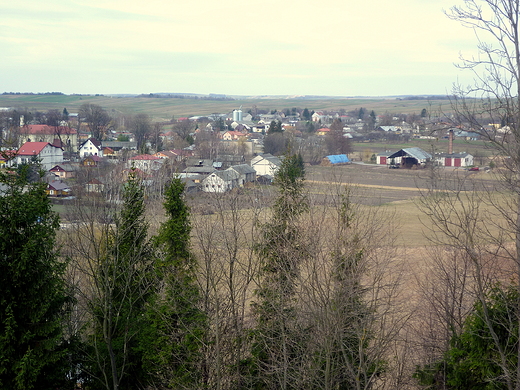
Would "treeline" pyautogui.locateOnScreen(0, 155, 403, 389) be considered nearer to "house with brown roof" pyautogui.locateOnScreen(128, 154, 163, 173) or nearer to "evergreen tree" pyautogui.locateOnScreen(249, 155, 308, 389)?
"evergreen tree" pyautogui.locateOnScreen(249, 155, 308, 389)

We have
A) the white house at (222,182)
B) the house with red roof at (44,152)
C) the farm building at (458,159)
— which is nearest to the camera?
the white house at (222,182)

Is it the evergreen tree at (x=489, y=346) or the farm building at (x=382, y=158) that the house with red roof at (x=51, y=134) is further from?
the evergreen tree at (x=489, y=346)

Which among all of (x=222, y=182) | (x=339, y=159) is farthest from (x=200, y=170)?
(x=339, y=159)

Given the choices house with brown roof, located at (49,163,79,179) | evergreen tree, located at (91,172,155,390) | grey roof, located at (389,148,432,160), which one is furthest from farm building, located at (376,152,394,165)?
evergreen tree, located at (91,172,155,390)

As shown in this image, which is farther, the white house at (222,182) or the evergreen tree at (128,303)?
the white house at (222,182)

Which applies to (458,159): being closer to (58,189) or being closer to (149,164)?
(149,164)

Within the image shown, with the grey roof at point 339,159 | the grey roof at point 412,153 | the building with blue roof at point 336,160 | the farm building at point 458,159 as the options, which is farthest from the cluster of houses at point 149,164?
the farm building at point 458,159
